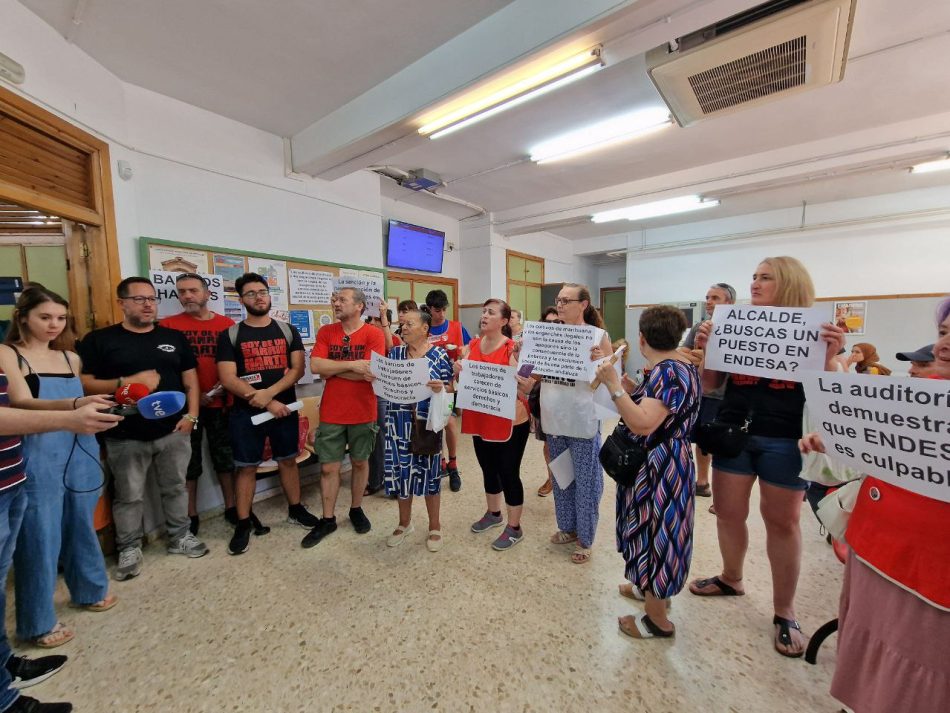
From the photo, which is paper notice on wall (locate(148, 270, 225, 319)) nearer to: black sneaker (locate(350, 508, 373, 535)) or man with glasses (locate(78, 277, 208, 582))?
man with glasses (locate(78, 277, 208, 582))

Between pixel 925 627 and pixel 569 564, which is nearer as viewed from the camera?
pixel 925 627

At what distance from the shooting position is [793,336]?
4.88ft

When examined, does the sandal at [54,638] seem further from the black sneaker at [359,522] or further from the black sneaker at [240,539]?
the black sneaker at [359,522]

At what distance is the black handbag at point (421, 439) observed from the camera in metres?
2.25

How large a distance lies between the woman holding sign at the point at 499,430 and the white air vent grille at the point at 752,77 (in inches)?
77.8

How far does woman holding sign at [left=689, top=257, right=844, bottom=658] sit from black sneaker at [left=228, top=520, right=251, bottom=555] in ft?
9.09

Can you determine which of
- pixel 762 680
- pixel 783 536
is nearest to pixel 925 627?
pixel 783 536

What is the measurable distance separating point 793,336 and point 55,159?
12.8 ft

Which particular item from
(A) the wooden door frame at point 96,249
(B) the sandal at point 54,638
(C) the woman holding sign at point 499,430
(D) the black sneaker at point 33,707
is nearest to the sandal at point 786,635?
(C) the woman holding sign at point 499,430

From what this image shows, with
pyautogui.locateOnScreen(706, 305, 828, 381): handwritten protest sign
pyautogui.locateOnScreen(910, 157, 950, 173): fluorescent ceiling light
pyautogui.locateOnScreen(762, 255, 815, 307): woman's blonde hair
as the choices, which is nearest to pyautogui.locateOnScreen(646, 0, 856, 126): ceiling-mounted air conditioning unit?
pyautogui.locateOnScreen(762, 255, 815, 307): woman's blonde hair

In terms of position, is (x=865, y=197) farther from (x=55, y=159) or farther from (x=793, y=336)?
(x=55, y=159)

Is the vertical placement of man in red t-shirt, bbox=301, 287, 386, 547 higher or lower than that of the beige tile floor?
higher

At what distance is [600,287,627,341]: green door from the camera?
367 inches

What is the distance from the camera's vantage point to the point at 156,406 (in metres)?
1.57
